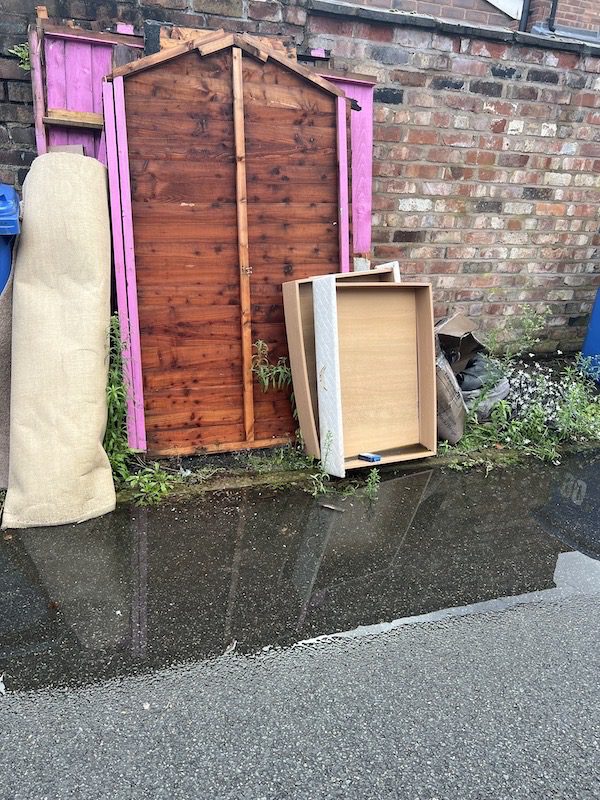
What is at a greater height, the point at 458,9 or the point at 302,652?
the point at 458,9

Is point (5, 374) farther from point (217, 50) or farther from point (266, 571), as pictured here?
point (217, 50)

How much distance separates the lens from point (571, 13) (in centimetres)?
593

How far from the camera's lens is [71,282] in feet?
9.57

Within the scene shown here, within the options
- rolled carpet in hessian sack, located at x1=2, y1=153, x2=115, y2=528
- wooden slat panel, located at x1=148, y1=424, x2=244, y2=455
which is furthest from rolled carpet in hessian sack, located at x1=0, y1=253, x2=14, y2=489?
wooden slat panel, located at x1=148, y1=424, x2=244, y2=455

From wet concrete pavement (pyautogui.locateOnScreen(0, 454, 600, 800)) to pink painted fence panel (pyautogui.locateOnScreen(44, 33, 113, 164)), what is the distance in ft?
7.52

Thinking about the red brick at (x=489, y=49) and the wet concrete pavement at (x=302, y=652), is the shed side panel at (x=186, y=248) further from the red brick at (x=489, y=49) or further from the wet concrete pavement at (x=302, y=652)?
the red brick at (x=489, y=49)

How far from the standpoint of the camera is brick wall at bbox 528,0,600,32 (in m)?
5.86

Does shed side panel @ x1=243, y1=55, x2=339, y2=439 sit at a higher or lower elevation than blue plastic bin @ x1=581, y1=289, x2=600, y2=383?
higher

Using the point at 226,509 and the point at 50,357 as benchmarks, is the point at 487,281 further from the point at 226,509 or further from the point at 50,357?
the point at 50,357

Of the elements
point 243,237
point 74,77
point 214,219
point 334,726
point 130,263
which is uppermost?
point 74,77

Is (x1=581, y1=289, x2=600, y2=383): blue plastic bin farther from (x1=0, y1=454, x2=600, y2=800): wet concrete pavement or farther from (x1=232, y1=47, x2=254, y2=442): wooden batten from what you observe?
(x1=232, y1=47, x2=254, y2=442): wooden batten

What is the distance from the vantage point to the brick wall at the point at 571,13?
5.86m

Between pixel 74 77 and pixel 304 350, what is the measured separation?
211 centimetres

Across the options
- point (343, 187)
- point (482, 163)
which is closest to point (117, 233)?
point (343, 187)
